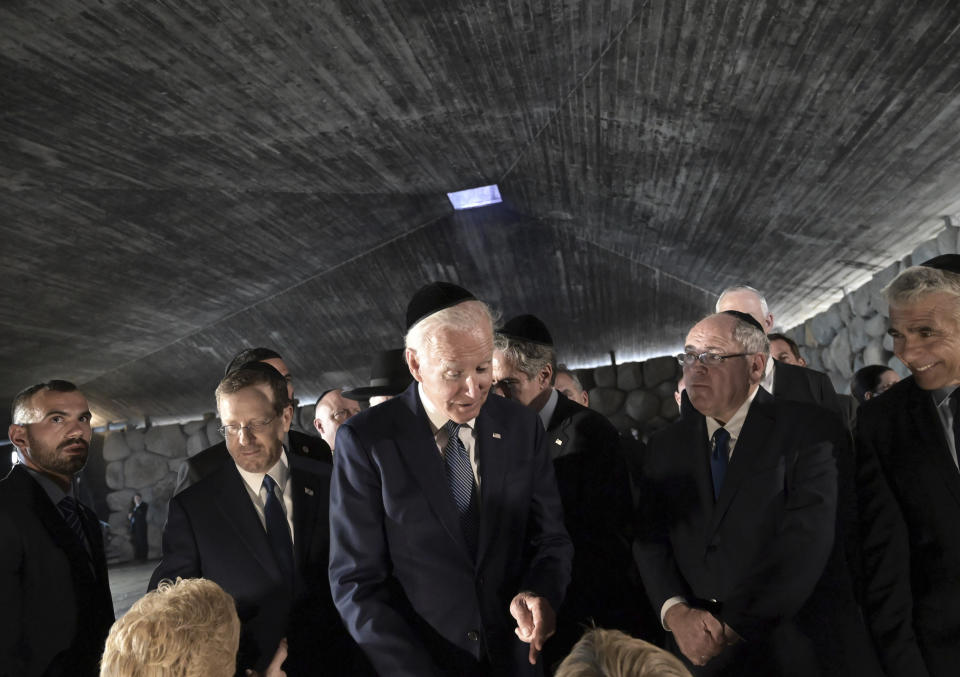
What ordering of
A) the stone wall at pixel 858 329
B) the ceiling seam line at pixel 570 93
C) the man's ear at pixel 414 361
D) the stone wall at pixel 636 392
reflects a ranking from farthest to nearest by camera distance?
the stone wall at pixel 636 392 < the stone wall at pixel 858 329 < the ceiling seam line at pixel 570 93 < the man's ear at pixel 414 361

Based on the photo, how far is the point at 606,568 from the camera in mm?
2584

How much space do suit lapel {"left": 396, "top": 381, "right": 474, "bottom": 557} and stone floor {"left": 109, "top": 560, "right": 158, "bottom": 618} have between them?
6.20 meters

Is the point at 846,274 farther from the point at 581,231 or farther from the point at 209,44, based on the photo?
the point at 209,44

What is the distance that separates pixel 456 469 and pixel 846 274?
6962 mm

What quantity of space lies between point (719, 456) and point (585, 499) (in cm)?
49

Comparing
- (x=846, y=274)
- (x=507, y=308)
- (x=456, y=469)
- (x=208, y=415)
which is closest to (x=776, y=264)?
(x=846, y=274)

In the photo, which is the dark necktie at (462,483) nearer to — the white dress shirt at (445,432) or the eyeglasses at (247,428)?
the white dress shirt at (445,432)

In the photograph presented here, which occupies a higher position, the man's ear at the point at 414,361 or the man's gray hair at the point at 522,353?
the man's gray hair at the point at 522,353

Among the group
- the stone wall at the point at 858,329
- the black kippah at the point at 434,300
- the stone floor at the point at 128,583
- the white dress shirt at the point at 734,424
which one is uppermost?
the stone wall at the point at 858,329

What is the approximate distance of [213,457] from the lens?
2854 millimetres

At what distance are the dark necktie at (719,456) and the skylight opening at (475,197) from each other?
650 centimetres

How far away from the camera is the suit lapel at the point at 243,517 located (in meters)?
2.21

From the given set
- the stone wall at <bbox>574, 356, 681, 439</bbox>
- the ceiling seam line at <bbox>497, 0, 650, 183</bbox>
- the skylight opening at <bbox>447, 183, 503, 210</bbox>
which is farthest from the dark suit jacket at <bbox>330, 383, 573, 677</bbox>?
the stone wall at <bbox>574, 356, 681, 439</bbox>

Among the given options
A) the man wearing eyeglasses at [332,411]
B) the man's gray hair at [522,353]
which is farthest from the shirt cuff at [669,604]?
the man wearing eyeglasses at [332,411]
